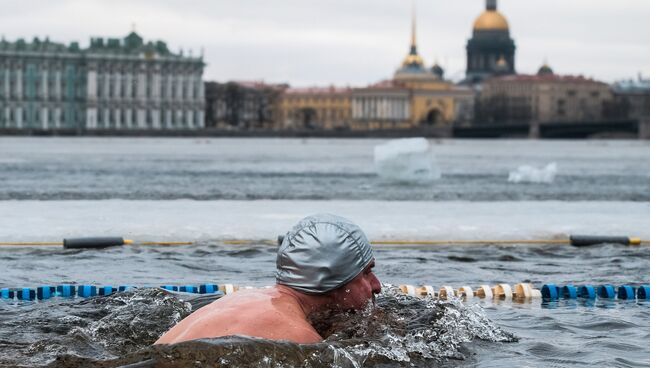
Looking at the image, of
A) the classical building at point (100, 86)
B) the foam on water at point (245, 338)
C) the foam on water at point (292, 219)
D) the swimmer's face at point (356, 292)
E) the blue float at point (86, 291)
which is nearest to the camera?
the foam on water at point (245, 338)

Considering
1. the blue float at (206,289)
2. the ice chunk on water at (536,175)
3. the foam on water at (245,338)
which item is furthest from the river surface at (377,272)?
the ice chunk on water at (536,175)

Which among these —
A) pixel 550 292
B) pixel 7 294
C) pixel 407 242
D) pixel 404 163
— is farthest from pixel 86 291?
pixel 404 163

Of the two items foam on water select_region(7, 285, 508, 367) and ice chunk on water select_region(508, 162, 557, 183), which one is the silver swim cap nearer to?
foam on water select_region(7, 285, 508, 367)

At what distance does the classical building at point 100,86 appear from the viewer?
169 m

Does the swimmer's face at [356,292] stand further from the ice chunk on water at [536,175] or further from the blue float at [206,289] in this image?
the ice chunk on water at [536,175]

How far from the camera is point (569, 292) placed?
10.6 metres

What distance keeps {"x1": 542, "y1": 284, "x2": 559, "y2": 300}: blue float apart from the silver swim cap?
411cm

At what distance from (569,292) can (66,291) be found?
3881 mm

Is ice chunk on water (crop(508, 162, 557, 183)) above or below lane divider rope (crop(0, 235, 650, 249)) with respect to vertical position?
below

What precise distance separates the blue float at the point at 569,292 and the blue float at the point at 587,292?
0.08m

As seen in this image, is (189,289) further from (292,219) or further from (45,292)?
(292,219)

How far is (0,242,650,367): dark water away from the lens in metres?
6.67

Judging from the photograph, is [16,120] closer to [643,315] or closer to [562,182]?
[562,182]

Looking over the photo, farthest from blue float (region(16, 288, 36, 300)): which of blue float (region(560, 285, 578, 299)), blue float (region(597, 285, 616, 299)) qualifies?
blue float (region(597, 285, 616, 299))
